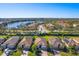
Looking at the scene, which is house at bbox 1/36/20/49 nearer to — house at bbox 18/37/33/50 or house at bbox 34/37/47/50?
house at bbox 18/37/33/50

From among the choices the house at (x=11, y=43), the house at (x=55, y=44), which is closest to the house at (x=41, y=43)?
the house at (x=55, y=44)

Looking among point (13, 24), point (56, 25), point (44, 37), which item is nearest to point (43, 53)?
point (44, 37)

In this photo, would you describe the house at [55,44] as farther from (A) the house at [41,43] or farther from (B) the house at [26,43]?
(B) the house at [26,43]

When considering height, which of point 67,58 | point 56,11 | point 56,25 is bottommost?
point 67,58

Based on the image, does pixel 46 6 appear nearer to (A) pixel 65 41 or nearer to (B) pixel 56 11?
(B) pixel 56 11

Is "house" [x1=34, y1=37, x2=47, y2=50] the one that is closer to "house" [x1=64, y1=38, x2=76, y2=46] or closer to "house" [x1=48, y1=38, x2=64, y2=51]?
"house" [x1=48, y1=38, x2=64, y2=51]

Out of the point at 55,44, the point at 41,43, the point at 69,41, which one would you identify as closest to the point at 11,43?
the point at 41,43

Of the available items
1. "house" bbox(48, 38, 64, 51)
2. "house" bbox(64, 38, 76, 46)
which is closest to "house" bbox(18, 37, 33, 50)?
"house" bbox(48, 38, 64, 51)

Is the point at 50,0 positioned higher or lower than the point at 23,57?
higher

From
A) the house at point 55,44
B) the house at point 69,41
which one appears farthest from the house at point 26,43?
the house at point 69,41
